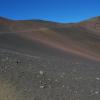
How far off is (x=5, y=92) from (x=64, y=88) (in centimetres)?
182

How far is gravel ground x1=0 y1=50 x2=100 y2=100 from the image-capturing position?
8891 mm

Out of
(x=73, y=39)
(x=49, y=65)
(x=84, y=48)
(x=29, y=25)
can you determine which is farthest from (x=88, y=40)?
(x=49, y=65)

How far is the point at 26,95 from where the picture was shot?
8.83m

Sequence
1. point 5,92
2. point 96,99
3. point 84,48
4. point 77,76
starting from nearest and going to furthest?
1. point 96,99
2. point 5,92
3. point 77,76
4. point 84,48

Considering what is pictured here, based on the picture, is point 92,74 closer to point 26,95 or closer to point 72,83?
point 72,83

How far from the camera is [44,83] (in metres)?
9.87

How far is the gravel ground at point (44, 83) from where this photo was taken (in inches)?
350

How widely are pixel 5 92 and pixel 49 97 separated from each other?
4.57 feet

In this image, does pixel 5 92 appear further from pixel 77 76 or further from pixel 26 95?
pixel 77 76

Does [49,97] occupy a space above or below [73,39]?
below

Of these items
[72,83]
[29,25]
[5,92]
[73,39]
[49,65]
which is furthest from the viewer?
[29,25]

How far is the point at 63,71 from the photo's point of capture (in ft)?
38.6

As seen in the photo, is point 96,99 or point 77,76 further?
point 77,76

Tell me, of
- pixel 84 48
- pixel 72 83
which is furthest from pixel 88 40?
pixel 72 83
